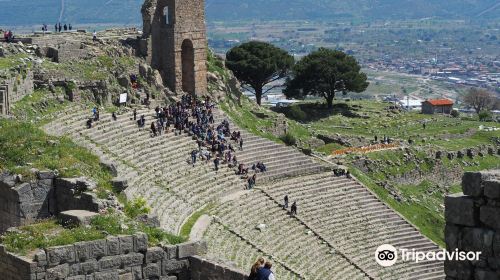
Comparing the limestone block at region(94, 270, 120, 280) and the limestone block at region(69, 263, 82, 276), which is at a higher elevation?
the limestone block at region(69, 263, 82, 276)

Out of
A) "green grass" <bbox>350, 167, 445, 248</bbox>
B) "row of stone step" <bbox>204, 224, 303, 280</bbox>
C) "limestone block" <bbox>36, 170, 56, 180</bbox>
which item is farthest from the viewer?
"green grass" <bbox>350, 167, 445, 248</bbox>

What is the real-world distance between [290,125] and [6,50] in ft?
61.1

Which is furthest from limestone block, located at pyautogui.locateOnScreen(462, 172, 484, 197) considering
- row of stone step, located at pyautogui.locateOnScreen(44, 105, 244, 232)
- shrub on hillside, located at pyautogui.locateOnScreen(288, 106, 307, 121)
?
shrub on hillside, located at pyautogui.locateOnScreen(288, 106, 307, 121)

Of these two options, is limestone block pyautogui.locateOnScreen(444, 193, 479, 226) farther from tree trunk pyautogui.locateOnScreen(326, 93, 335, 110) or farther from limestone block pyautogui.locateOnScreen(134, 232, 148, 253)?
tree trunk pyautogui.locateOnScreen(326, 93, 335, 110)

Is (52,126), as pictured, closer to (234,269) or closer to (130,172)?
(130,172)

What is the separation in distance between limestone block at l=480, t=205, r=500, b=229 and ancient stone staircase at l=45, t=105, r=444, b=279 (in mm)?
20003

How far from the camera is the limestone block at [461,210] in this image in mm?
10938

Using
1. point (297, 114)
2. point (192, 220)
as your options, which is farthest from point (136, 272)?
point (297, 114)

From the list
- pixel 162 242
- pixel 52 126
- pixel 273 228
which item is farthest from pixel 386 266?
pixel 162 242

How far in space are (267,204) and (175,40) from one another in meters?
13.3

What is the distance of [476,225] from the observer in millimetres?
10992

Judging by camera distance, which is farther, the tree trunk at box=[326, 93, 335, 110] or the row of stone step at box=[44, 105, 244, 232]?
the tree trunk at box=[326, 93, 335, 110]

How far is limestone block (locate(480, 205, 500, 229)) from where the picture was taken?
35.5 ft

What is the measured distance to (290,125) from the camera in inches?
2185
